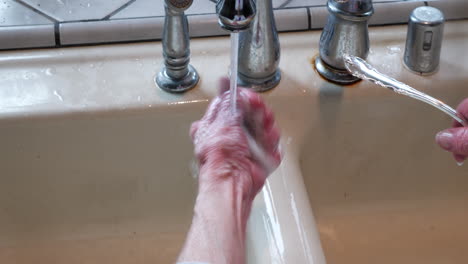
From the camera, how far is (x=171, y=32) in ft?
2.09

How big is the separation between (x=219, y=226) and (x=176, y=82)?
23 cm

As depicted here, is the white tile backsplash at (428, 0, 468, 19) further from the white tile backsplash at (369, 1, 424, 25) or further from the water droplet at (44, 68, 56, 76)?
the water droplet at (44, 68, 56, 76)

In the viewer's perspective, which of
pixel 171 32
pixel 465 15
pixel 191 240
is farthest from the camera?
pixel 465 15

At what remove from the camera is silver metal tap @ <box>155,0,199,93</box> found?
2.02 feet

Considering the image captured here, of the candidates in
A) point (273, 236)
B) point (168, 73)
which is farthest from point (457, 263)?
point (168, 73)

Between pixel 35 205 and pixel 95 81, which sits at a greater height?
pixel 95 81

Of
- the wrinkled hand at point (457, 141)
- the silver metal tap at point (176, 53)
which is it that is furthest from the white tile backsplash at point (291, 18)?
the wrinkled hand at point (457, 141)

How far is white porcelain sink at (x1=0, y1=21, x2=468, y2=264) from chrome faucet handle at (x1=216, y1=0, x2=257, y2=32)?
141 mm

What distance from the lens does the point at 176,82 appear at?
0.69m

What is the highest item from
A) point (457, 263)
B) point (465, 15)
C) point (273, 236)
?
point (465, 15)

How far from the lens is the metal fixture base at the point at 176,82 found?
0.69 meters

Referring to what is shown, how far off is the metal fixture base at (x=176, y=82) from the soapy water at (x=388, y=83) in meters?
0.16

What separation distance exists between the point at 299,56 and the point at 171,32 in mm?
162

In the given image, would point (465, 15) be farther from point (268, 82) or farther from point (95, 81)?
point (95, 81)
